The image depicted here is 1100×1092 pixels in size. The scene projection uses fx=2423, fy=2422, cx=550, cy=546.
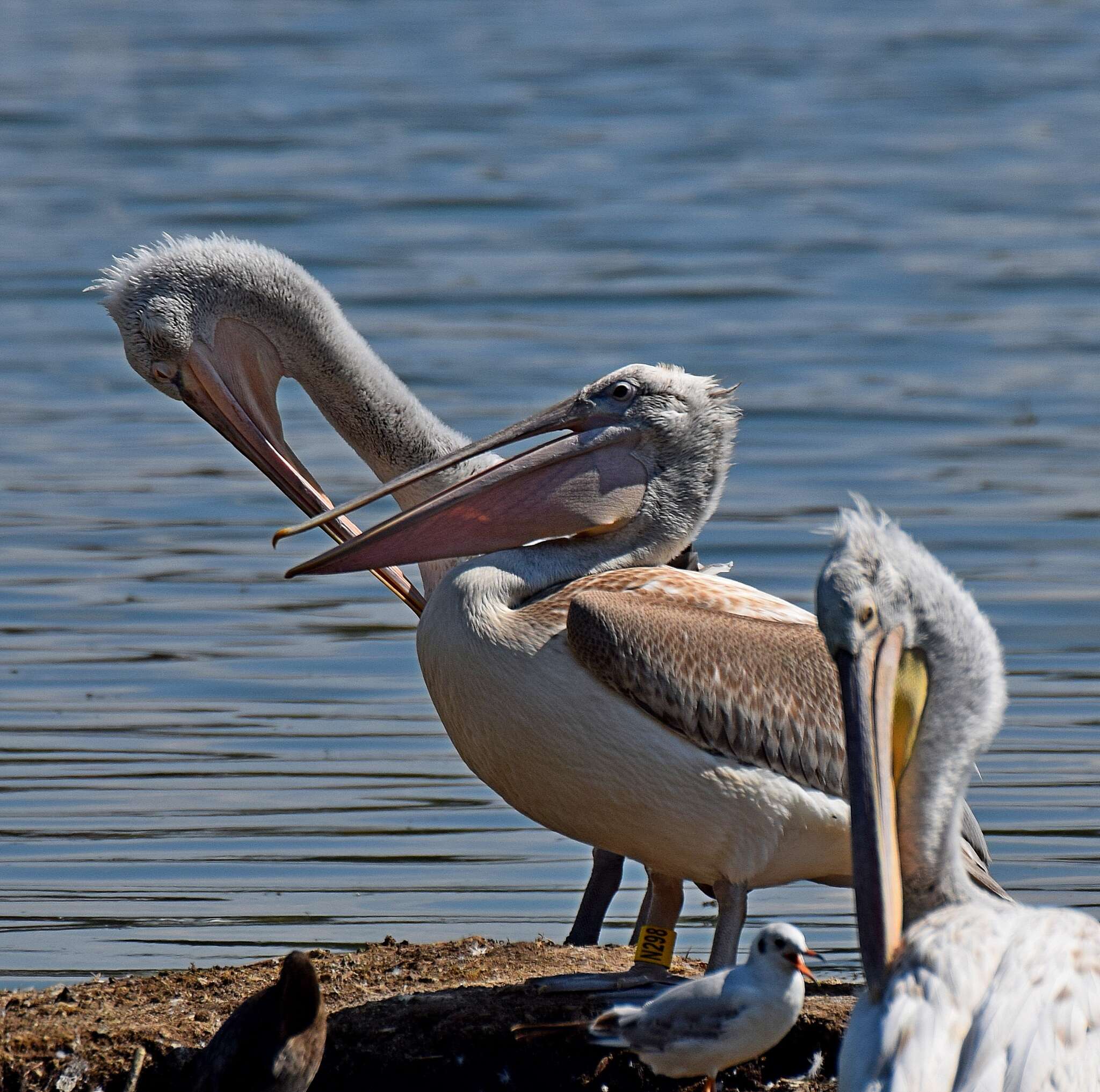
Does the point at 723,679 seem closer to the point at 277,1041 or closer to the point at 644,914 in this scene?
the point at 644,914

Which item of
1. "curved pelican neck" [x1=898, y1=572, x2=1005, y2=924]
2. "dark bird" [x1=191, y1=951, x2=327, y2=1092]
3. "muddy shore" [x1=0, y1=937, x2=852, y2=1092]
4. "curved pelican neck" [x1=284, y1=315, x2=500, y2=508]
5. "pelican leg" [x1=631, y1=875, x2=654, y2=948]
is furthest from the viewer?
"curved pelican neck" [x1=284, y1=315, x2=500, y2=508]

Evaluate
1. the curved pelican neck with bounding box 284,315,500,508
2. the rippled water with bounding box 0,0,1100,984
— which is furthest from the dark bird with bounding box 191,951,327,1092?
the curved pelican neck with bounding box 284,315,500,508

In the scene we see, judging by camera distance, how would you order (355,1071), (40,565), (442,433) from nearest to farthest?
1. (355,1071)
2. (442,433)
3. (40,565)

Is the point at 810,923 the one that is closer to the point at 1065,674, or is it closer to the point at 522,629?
the point at 522,629

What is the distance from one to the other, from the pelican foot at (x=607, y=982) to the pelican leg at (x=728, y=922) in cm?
10

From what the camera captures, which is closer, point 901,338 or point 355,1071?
point 355,1071

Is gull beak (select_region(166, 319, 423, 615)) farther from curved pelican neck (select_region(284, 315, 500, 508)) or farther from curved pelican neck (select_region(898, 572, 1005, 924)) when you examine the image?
curved pelican neck (select_region(898, 572, 1005, 924))

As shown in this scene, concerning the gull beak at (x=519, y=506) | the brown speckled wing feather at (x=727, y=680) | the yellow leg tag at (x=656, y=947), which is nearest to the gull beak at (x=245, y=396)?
the gull beak at (x=519, y=506)

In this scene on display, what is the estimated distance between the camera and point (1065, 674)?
8.26m

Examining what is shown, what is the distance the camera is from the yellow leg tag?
5211 millimetres

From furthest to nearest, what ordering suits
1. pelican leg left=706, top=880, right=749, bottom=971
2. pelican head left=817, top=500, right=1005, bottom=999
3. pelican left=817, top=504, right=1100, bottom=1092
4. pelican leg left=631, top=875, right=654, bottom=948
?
pelican leg left=631, top=875, right=654, bottom=948, pelican leg left=706, top=880, right=749, bottom=971, pelican head left=817, top=500, right=1005, bottom=999, pelican left=817, top=504, right=1100, bottom=1092

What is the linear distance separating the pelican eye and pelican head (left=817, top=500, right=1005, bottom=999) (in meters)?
1.55

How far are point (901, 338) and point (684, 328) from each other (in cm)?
131

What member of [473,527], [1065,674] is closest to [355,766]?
[473,527]
